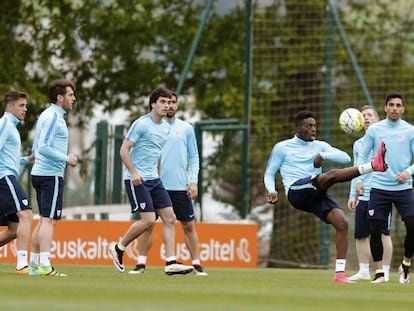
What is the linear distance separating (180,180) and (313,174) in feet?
8.61

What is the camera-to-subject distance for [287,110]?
103 ft

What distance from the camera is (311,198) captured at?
54.0 feet

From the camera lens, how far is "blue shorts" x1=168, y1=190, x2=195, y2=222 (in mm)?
18562

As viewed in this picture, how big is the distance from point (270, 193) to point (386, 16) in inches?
726

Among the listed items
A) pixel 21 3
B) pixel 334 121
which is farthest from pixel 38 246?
pixel 21 3

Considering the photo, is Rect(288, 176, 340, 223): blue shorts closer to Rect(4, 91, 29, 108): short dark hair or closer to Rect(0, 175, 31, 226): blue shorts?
Rect(0, 175, 31, 226): blue shorts

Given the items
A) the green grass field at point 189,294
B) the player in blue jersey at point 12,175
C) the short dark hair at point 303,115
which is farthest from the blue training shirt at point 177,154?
the player in blue jersey at point 12,175

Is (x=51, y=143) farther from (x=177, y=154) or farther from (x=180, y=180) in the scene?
(x=177, y=154)

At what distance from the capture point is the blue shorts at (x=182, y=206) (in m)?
18.6

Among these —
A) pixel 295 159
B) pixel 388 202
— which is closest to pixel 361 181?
pixel 388 202

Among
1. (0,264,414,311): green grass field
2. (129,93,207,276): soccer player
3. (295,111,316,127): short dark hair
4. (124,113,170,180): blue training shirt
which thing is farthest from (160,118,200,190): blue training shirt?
(0,264,414,311): green grass field

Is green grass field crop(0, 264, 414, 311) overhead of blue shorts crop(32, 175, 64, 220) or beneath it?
beneath

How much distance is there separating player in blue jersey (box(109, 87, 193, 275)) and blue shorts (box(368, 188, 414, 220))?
2406 millimetres

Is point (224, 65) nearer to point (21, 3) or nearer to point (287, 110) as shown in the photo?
point (287, 110)
